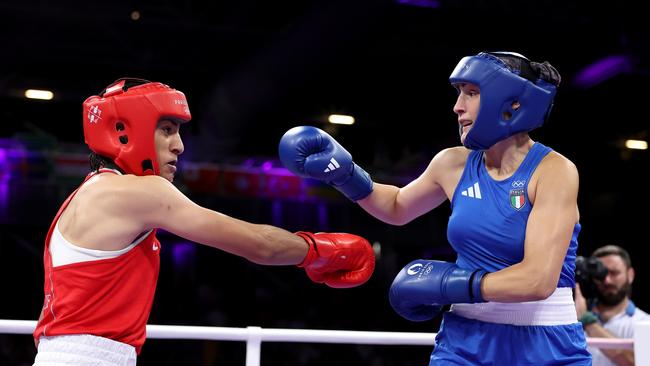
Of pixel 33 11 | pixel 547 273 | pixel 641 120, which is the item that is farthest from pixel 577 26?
pixel 547 273

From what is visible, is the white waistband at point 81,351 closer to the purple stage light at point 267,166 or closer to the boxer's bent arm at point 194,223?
the boxer's bent arm at point 194,223

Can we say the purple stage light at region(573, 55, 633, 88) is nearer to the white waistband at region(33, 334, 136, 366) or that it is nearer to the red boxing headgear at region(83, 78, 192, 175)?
the red boxing headgear at region(83, 78, 192, 175)

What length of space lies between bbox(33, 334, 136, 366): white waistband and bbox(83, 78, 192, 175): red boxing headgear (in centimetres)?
43

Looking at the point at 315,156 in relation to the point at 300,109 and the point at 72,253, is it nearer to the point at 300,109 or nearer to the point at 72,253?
the point at 72,253

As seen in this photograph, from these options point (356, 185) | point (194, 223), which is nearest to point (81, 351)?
Result: point (194, 223)

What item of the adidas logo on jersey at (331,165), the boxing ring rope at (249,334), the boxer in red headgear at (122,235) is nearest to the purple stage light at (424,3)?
the adidas logo on jersey at (331,165)

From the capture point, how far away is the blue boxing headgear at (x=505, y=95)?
1864 millimetres

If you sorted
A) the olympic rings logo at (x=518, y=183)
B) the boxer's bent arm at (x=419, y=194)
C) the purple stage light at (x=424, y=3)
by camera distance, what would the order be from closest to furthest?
the olympic rings logo at (x=518, y=183), the boxer's bent arm at (x=419, y=194), the purple stage light at (x=424, y=3)

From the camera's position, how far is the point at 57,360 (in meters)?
1.60

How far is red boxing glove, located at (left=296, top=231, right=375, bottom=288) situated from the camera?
74.5 inches

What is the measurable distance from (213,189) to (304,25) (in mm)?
2728

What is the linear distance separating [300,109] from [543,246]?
696cm

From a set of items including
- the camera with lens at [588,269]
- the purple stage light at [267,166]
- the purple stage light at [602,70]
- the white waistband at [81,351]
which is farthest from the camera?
the purple stage light at [267,166]

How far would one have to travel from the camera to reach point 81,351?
5.27ft
